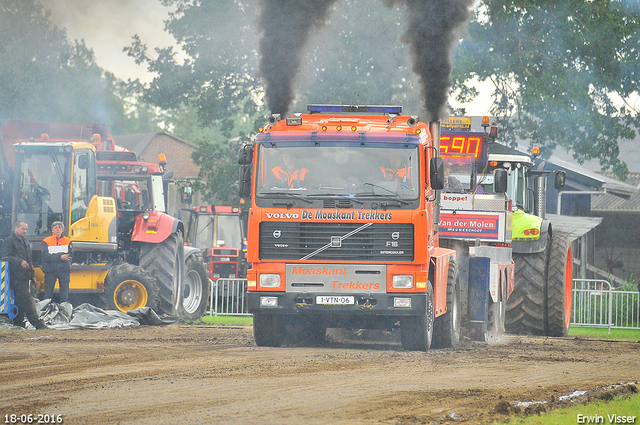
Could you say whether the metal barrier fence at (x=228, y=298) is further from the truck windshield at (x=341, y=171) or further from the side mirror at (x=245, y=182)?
the truck windshield at (x=341, y=171)

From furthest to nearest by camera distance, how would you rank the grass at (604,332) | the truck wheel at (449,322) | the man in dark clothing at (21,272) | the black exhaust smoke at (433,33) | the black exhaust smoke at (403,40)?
the grass at (604,332) → the black exhaust smoke at (433,33) → the black exhaust smoke at (403,40) → the man in dark clothing at (21,272) → the truck wheel at (449,322)

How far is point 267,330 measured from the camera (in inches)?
519

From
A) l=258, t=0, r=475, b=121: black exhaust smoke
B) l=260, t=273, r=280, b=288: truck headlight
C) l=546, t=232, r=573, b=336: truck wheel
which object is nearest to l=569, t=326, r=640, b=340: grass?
l=546, t=232, r=573, b=336: truck wheel

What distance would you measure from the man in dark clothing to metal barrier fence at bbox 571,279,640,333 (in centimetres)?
1222

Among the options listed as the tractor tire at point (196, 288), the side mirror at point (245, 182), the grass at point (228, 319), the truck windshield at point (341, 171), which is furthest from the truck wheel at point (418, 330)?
the grass at point (228, 319)

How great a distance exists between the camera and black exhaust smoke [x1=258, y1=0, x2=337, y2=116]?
17.7 metres

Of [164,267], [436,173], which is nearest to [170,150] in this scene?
[164,267]

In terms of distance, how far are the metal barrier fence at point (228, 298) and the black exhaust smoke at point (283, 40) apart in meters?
7.00

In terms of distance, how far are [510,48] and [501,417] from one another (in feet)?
78.2

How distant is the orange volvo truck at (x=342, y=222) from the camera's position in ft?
39.8

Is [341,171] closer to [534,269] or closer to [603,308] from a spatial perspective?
[534,269]

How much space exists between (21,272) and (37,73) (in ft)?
115

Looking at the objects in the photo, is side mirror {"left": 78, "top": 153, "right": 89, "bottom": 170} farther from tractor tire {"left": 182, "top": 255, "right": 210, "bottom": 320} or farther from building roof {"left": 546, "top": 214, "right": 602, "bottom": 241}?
building roof {"left": 546, "top": 214, "right": 602, "bottom": 241}

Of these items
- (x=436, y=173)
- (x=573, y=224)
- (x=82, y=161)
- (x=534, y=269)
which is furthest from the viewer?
(x=573, y=224)
